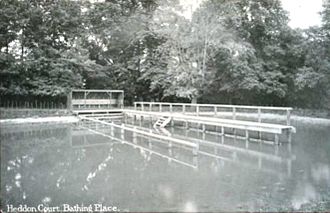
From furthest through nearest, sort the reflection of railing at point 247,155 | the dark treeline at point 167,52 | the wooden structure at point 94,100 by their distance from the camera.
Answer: the wooden structure at point 94,100, the dark treeline at point 167,52, the reflection of railing at point 247,155

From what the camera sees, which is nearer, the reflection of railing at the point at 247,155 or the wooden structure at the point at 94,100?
the reflection of railing at the point at 247,155

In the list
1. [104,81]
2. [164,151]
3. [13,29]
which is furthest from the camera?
[104,81]

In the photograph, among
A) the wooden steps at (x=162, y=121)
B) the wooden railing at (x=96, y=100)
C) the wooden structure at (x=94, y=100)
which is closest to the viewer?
the wooden steps at (x=162, y=121)

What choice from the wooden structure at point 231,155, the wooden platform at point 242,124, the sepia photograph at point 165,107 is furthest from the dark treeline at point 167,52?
the wooden structure at point 231,155

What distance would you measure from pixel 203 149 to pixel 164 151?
1.10 metres

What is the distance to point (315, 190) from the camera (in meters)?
5.43

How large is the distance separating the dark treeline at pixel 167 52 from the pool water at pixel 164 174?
253 inches

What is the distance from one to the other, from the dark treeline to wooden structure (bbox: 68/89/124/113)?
598 millimetres

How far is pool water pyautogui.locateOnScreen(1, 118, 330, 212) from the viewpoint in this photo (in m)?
4.79

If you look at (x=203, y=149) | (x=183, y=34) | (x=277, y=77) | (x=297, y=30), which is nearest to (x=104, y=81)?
(x=183, y=34)

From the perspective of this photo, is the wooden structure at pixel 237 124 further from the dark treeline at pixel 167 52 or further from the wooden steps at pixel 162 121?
the dark treeline at pixel 167 52

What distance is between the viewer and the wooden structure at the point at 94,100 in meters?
19.0

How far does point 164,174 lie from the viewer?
251 inches

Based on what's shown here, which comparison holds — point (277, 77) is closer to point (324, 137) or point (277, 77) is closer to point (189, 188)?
point (324, 137)
